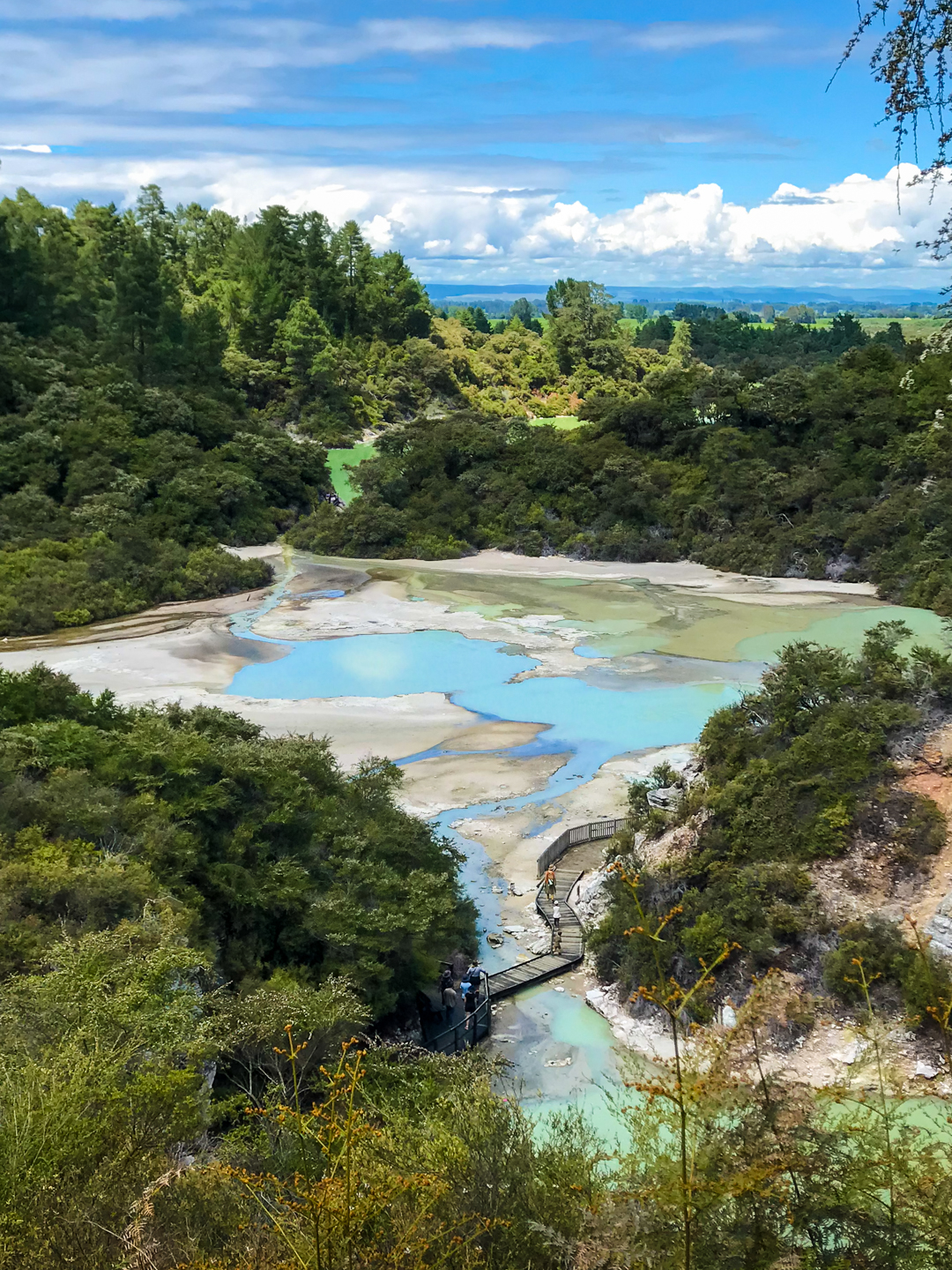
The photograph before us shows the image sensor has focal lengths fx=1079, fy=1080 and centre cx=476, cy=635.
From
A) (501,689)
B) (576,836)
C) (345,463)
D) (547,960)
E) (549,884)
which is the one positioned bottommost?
(547,960)

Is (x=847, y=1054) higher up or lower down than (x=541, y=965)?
higher up

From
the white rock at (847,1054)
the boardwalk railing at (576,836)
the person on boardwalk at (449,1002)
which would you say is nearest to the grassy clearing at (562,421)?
the boardwalk railing at (576,836)

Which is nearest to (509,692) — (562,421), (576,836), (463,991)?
(576,836)

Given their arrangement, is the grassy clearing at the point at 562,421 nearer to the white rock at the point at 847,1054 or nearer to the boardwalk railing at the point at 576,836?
the boardwalk railing at the point at 576,836

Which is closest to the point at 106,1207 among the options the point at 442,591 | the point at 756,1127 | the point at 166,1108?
the point at 166,1108

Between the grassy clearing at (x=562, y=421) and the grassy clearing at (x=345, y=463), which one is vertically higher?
the grassy clearing at (x=562, y=421)

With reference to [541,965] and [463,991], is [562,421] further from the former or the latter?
[463,991]
